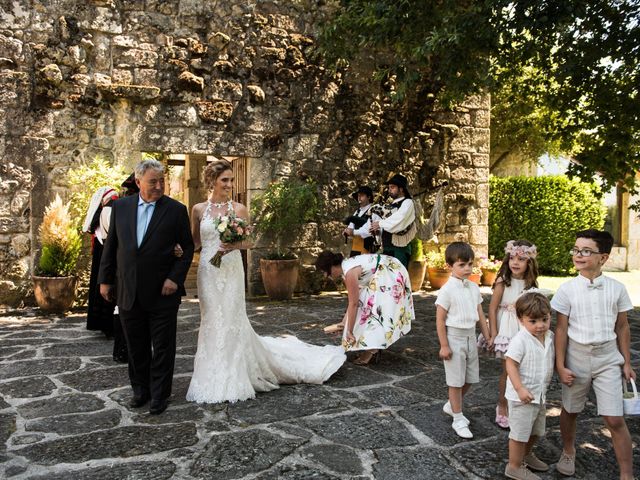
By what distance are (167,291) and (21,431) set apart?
1.21 m

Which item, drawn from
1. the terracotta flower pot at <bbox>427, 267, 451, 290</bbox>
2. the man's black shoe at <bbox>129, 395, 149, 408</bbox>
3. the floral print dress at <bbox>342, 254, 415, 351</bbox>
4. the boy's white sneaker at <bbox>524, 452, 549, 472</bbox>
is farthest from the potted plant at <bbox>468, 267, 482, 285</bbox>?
the man's black shoe at <bbox>129, 395, 149, 408</bbox>

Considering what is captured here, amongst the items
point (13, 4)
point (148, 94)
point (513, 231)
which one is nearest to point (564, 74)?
point (148, 94)

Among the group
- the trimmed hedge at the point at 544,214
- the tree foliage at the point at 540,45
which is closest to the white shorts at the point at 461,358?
the tree foliage at the point at 540,45

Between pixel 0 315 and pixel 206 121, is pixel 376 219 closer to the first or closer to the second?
pixel 206 121

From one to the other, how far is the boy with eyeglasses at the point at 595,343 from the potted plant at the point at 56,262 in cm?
594

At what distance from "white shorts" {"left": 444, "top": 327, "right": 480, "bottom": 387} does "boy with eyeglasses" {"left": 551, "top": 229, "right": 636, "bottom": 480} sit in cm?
64

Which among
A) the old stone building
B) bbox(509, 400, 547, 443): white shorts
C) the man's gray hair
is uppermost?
the old stone building

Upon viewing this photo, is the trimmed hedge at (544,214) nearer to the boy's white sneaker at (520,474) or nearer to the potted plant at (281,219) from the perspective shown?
the potted plant at (281,219)

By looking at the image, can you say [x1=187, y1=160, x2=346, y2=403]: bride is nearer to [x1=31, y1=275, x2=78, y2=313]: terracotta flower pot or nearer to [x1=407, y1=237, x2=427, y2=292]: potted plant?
[x1=31, y1=275, x2=78, y2=313]: terracotta flower pot

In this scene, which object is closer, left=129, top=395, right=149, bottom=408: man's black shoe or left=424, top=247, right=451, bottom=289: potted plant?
left=129, top=395, right=149, bottom=408: man's black shoe

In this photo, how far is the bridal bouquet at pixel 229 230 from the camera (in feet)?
13.3

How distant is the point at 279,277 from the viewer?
26.9ft

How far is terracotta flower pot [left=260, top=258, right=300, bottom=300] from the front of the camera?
817cm

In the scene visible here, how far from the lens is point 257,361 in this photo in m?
4.31
